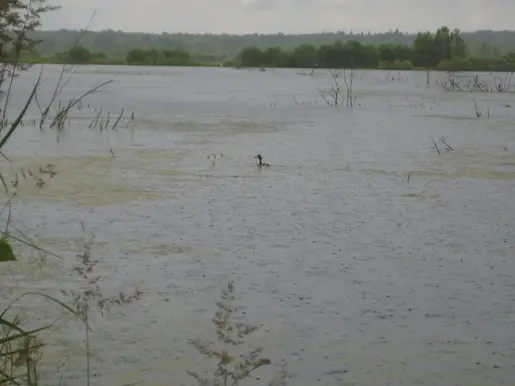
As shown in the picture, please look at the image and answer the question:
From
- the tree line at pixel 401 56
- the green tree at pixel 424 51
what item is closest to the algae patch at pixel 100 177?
the tree line at pixel 401 56

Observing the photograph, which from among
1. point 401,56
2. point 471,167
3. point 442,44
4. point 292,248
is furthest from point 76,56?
point 401,56

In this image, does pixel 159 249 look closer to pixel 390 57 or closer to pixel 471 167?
pixel 471 167

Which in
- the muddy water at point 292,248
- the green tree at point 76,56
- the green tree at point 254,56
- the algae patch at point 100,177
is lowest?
the muddy water at point 292,248

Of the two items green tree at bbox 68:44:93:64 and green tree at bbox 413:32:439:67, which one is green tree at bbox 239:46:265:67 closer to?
green tree at bbox 413:32:439:67

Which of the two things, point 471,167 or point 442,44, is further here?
point 442,44

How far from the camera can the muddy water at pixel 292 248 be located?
2.56 meters

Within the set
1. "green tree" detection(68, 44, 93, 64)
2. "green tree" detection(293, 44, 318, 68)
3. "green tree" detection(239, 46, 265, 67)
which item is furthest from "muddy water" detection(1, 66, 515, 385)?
"green tree" detection(239, 46, 265, 67)

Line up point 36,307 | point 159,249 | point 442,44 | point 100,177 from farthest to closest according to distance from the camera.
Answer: point 442,44
point 100,177
point 159,249
point 36,307

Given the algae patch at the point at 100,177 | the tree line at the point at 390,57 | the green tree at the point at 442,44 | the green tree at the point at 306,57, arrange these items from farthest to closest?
the green tree at the point at 306,57
the green tree at the point at 442,44
the tree line at the point at 390,57
the algae patch at the point at 100,177

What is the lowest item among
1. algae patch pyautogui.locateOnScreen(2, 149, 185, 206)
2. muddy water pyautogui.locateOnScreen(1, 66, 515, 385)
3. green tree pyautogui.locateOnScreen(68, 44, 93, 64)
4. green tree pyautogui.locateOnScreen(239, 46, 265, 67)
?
muddy water pyautogui.locateOnScreen(1, 66, 515, 385)

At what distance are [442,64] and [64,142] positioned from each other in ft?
81.9

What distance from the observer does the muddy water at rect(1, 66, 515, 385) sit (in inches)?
101

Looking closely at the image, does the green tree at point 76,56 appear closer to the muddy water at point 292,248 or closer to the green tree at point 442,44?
the muddy water at point 292,248

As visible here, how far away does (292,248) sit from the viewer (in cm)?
380
